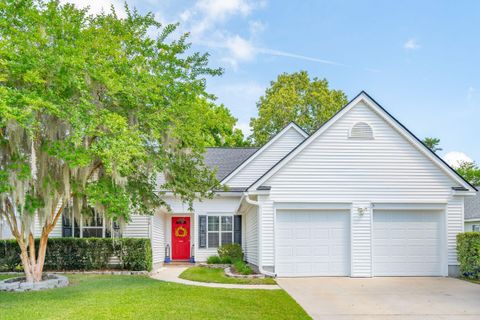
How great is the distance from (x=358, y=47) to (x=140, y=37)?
34.9ft

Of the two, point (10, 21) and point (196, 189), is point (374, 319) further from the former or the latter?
point (10, 21)

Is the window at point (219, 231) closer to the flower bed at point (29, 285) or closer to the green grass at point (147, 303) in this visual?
the green grass at point (147, 303)

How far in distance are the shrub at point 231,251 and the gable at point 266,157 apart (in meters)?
2.90

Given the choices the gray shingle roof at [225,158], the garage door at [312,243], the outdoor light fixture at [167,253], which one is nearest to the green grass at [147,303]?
the garage door at [312,243]

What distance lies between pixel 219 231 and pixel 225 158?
4.26m

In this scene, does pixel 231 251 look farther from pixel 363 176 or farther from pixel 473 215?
pixel 473 215

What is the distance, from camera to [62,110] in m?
8.95

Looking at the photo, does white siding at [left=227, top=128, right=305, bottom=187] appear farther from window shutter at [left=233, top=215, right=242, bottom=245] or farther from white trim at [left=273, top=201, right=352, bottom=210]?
white trim at [left=273, top=201, right=352, bottom=210]

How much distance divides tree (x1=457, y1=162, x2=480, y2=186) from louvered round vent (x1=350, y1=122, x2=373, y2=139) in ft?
103

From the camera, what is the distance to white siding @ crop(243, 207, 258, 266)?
14.1m

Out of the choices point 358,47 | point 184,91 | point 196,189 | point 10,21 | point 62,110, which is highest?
point 358,47

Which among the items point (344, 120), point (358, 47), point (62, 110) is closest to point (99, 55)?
point (62, 110)

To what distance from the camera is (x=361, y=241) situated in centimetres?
1297

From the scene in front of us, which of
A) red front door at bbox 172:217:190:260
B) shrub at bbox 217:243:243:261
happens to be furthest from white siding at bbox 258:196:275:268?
red front door at bbox 172:217:190:260
